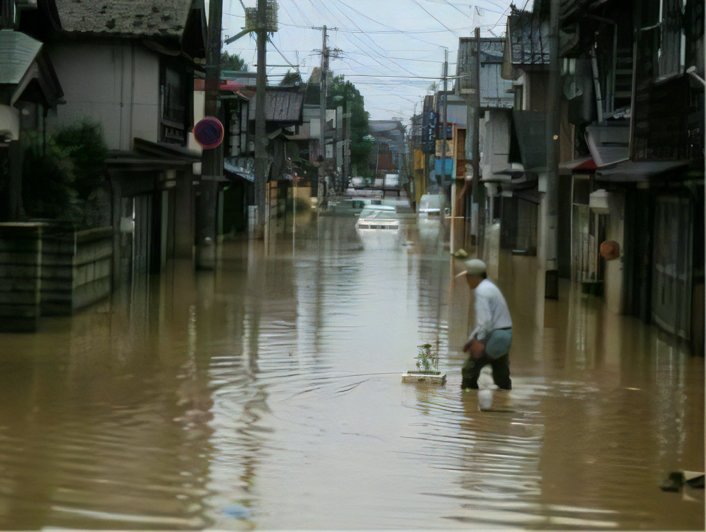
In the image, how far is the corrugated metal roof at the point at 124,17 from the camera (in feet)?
74.5

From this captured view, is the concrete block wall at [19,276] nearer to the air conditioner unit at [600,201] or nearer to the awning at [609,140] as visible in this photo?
the air conditioner unit at [600,201]

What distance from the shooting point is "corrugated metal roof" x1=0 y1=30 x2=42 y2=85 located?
1669cm

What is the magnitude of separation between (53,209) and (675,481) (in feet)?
47.0

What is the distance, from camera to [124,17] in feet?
76.2

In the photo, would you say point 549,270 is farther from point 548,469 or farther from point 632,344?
point 548,469

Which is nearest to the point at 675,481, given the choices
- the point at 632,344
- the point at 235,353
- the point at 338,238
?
the point at 235,353

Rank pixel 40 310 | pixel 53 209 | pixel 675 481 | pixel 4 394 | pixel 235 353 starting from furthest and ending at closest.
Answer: pixel 53 209 → pixel 40 310 → pixel 235 353 → pixel 4 394 → pixel 675 481

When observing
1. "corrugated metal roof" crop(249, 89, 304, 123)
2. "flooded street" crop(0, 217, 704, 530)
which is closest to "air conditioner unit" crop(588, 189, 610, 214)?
"flooded street" crop(0, 217, 704, 530)

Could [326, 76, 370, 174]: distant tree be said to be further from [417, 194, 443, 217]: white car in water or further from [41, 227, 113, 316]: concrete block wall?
[41, 227, 113, 316]: concrete block wall

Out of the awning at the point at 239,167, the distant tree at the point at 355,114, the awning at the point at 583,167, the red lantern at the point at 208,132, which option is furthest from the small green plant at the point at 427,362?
the distant tree at the point at 355,114

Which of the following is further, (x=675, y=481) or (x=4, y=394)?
(x=4, y=394)

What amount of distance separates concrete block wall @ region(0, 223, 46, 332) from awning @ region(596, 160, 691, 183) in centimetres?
980

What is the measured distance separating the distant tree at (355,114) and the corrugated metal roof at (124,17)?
63795mm

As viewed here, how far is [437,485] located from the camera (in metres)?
6.86
